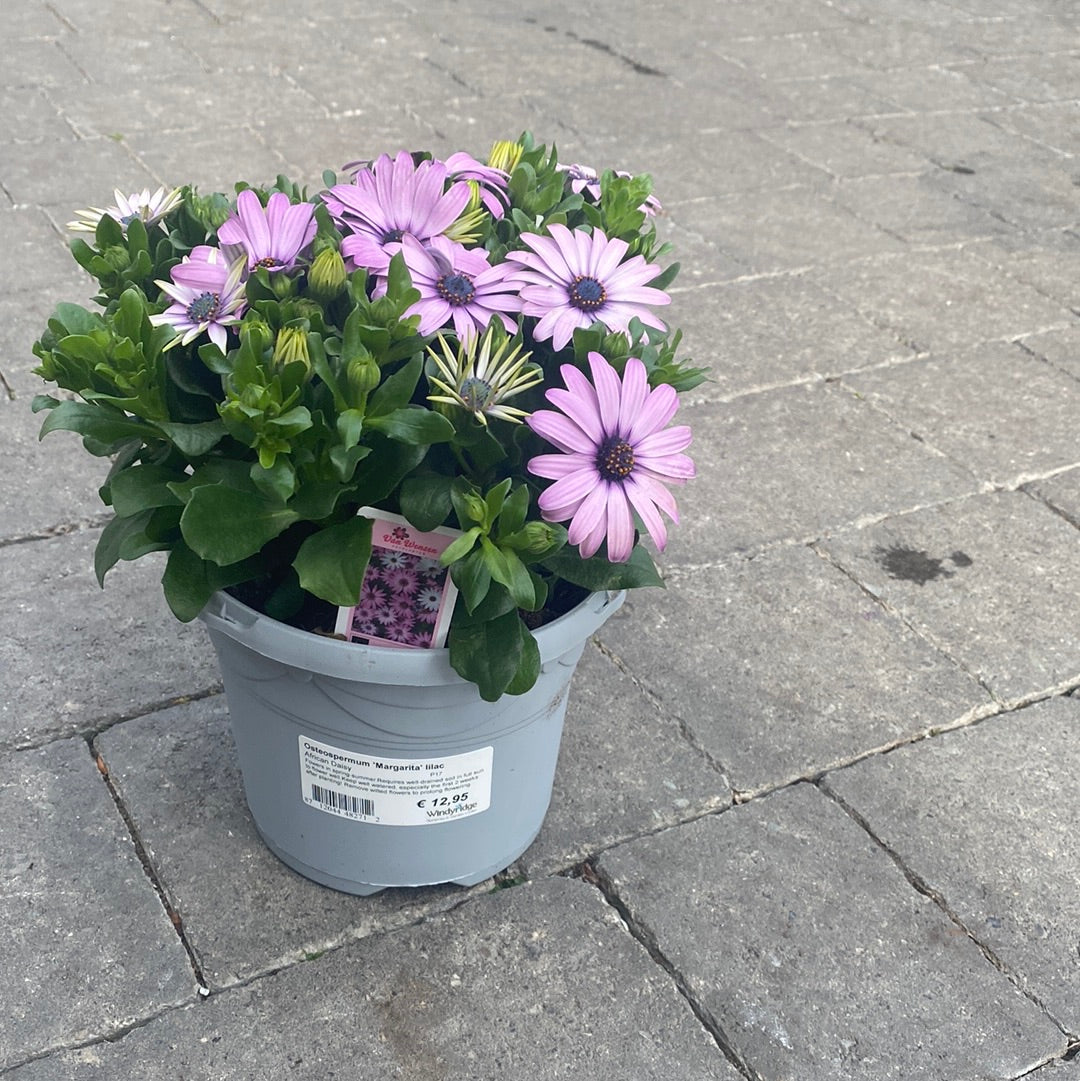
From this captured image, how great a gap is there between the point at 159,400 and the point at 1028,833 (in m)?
1.47

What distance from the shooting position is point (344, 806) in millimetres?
1644

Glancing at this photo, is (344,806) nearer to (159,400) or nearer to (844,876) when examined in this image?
(159,400)

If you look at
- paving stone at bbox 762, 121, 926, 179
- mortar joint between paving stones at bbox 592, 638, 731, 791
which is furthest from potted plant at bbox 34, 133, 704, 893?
paving stone at bbox 762, 121, 926, 179

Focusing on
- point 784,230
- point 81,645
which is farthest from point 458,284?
point 784,230

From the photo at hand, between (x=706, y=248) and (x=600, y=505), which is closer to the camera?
(x=600, y=505)

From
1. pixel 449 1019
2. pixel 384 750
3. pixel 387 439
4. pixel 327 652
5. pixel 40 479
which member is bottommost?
pixel 40 479

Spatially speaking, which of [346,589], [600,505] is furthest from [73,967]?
[600,505]

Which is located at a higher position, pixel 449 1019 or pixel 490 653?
pixel 490 653

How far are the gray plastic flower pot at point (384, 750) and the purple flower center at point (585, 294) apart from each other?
1.17 feet

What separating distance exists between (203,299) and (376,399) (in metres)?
0.23

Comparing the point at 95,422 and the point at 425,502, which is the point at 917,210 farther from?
the point at 95,422

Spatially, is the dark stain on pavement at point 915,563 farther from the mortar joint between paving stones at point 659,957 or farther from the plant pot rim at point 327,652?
the plant pot rim at point 327,652

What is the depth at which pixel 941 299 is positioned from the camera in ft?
12.0

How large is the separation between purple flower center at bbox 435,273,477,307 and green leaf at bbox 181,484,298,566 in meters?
0.30
